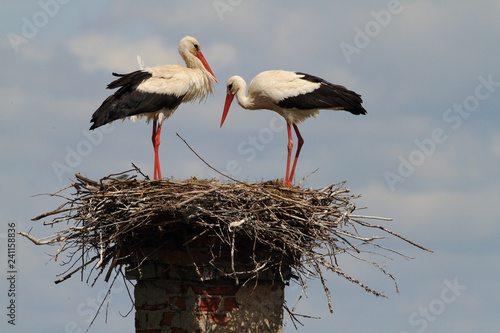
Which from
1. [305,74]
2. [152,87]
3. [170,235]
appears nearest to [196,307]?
[170,235]

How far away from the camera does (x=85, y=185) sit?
23.5 ft

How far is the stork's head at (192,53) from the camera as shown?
1004 cm

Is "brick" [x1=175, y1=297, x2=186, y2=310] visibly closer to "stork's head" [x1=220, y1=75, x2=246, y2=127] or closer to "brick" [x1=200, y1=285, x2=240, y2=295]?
"brick" [x1=200, y1=285, x2=240, y2=295]

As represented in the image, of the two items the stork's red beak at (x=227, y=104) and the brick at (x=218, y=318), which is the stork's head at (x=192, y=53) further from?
the brick at (x=218, y=318)

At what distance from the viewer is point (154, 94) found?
9.04 metres

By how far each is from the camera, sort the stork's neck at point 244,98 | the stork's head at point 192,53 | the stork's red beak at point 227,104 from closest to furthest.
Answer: the stork's neck at point 244,98 < the stork's head at point 192,53 < the stork's red beak at point 227,104

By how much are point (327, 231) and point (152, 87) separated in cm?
317

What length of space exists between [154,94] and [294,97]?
5.86ft

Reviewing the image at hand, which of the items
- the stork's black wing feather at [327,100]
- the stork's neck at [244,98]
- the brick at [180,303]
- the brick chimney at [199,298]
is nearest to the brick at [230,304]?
the brick chimney at [199,298]

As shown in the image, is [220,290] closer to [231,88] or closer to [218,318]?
[218,318]

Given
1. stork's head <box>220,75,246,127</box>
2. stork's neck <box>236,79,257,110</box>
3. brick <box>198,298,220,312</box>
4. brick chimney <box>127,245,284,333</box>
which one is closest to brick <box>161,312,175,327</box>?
brick chimney <box>127,245,284,333</box>

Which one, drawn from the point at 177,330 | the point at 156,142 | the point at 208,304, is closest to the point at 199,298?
the point at 208,304

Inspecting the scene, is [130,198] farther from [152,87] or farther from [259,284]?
[152,87]

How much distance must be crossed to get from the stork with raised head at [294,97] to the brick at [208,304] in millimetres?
2705
